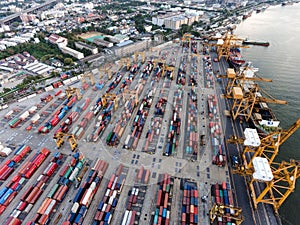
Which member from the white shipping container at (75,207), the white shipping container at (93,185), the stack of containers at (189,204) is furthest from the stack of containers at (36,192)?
the stack of containers at (189,204)

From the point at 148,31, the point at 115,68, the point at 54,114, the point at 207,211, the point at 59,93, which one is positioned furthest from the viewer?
the point at 148,31

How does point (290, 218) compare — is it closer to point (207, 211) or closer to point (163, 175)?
point (207, 211)

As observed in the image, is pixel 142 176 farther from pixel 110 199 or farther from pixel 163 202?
pixel 110 199

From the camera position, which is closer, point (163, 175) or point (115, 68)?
point (163, 175)

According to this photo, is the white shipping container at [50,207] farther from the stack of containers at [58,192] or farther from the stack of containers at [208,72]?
the stack of containers at [208,72]

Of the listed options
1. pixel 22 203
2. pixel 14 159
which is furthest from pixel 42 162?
pixel 22 203

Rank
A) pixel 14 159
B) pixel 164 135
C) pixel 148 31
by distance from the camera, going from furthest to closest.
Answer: pixel 148 31 < pixel 164 135 < pixel 14 159

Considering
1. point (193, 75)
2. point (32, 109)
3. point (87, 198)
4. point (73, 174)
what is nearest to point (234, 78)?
point (193, 75)
